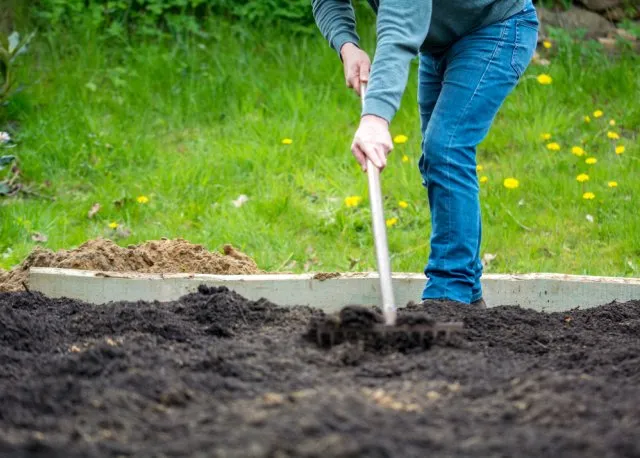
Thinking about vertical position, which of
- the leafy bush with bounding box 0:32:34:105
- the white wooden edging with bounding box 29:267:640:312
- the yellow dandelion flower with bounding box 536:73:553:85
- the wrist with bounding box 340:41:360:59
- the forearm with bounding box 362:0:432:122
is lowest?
the white wooden edging with bounding box 29:267:640:312

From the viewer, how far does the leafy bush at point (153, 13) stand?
6445 millimetres

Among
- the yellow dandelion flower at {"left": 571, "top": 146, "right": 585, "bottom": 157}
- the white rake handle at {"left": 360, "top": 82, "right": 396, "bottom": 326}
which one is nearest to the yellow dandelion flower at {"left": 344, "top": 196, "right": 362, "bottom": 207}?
the yellow dandelion flower at {"left": 571, "top": 146, "right": 585, "bottom": 157}

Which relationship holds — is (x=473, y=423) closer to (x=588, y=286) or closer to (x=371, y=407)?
(x=371, y=407)

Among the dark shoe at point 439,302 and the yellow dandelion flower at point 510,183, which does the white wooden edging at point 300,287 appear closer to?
the dark shoe at point 439,302

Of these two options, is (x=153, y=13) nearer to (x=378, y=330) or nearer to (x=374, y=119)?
(x=374, y=119)

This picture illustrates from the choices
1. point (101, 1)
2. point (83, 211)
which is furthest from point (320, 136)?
point (101, 1)

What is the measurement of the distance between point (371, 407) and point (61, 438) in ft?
2.09

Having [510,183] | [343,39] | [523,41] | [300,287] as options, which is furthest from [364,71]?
[510,183]

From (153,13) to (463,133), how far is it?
143 inches

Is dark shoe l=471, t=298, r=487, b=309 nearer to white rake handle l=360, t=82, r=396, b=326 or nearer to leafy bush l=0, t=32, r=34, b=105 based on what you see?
white rake handle l=360, t=82, r=396, b=326

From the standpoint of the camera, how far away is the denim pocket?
3455 millimetres

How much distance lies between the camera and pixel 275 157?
17.9 ft

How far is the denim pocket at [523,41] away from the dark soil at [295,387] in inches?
35.5

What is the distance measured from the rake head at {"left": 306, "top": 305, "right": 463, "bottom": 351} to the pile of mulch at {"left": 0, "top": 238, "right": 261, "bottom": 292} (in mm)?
1331
